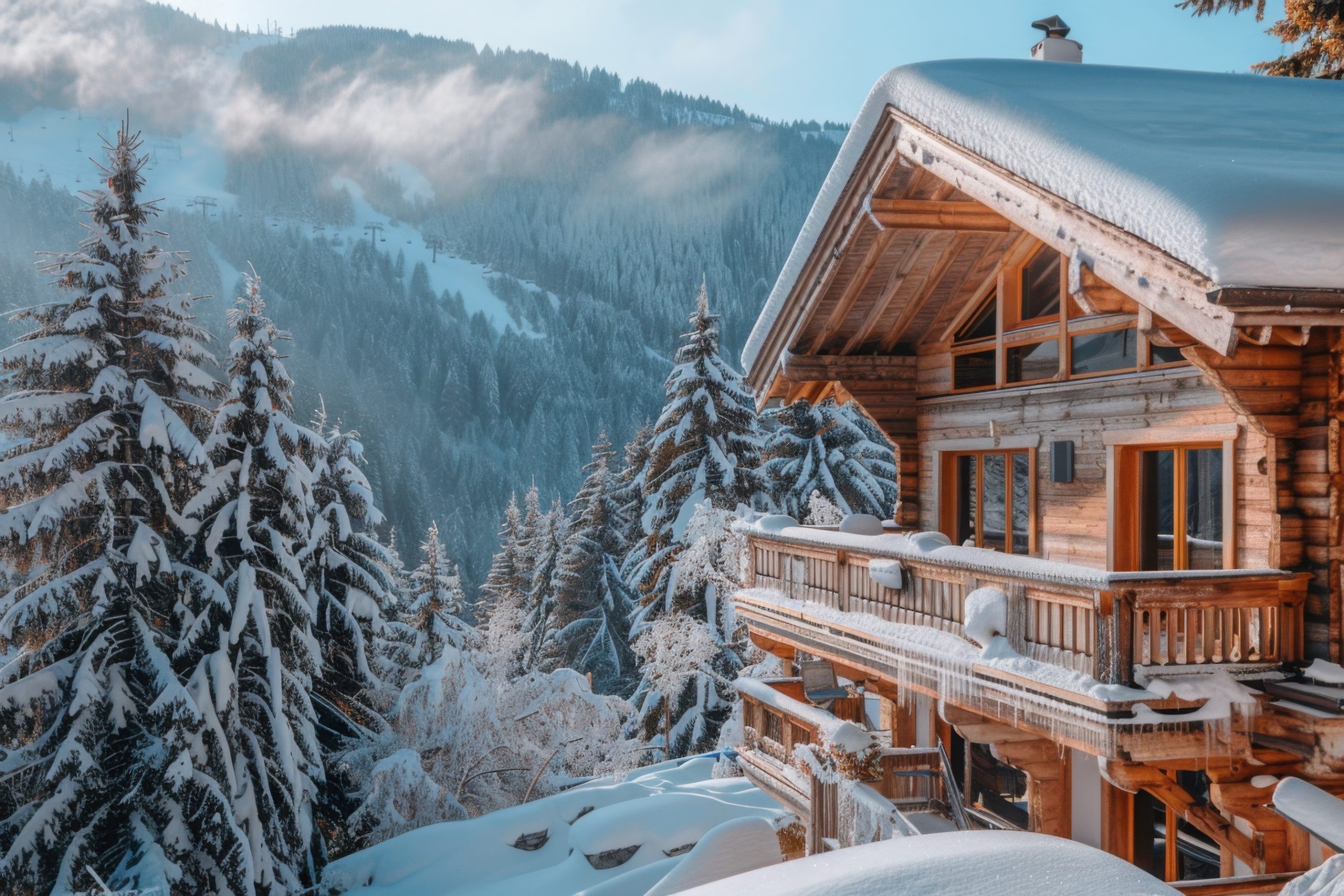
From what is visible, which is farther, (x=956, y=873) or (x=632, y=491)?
(x=632, y=491)

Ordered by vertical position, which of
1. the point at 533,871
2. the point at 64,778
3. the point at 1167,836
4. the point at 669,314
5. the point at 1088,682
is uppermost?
the point at 669,314

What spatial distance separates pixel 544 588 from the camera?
40969 millimetres

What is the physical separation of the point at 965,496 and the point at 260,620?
518 inches

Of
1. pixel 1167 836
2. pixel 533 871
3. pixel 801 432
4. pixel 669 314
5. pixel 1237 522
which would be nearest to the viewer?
pixel 1237 522

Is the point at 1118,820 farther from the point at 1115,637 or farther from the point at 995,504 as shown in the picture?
the point at 1115,637

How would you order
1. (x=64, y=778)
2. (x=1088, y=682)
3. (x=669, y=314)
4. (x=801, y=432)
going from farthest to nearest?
(x=669, y=314)
(x=801, y=432)
(x=64, y=778)
(x=1088, y=682)

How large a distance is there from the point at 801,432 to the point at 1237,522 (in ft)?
71.8

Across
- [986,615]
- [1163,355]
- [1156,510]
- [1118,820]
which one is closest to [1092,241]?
[1163,355]

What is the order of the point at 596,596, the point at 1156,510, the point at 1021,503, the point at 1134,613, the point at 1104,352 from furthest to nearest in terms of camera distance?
the point at 596,596
the point at 1021,503
the point at 1104,352
the point at 1156,510
the point at 1134,613

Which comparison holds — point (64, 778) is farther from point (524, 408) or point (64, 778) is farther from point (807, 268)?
point (524, 408)

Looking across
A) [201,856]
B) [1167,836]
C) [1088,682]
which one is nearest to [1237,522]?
[1088,682]

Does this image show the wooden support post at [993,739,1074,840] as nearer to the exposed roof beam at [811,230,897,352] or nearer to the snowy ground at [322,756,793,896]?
the exposed roof beam at [811,230,897,352]

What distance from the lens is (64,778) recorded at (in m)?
15.2

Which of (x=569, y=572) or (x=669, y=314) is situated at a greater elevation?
(x=669, y=314)
